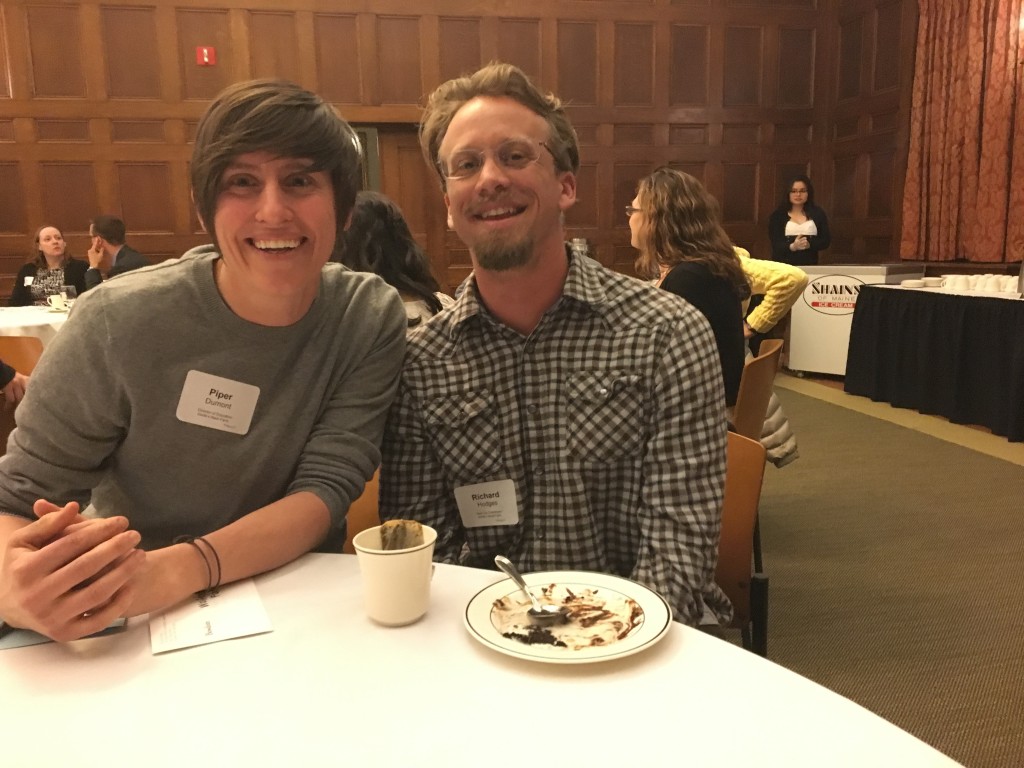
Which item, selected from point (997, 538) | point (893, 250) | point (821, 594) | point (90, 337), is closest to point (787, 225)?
point (893, 250)

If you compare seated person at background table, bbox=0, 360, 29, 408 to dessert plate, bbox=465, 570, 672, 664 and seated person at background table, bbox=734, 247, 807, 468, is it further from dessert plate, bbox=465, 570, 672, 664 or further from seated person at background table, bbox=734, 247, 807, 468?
seated person at background table, bbox=734, 247, 807, 468

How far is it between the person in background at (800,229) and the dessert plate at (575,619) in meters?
7.24

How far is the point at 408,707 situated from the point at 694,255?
2.53m

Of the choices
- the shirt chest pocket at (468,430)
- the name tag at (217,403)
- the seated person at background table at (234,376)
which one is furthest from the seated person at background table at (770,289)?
the name tag at (217,403)

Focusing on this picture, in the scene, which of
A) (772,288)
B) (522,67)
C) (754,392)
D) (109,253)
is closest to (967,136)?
(772,288)

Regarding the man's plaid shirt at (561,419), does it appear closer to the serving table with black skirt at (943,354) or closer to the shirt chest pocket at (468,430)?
the shirt chest pocket at (468,430)

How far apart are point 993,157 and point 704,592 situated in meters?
6.37

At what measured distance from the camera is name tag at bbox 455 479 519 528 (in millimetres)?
1474

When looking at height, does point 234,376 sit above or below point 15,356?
above

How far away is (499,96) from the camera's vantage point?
1516 mm

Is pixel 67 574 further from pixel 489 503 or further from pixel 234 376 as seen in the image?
pixel 489 503

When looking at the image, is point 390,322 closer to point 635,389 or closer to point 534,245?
point 534,245

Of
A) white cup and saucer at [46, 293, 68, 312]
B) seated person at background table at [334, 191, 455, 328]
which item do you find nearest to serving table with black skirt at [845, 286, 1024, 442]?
seated person at background table at [334, 191, 455, 328]

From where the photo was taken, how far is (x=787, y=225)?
25.5 feet
